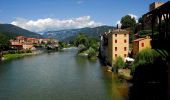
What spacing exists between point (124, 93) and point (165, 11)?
53.1 feet

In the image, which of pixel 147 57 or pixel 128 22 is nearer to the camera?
pixel 147 57

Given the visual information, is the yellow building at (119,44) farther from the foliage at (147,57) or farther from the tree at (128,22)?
the tree at (128,22)

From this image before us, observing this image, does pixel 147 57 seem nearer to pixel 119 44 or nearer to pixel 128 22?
pixel 119 44

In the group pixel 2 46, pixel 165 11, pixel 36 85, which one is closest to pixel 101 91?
pixel 36 85

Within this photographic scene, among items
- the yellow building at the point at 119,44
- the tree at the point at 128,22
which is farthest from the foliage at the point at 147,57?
the tree at the point at 128,22

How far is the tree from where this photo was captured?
124863 millimetres

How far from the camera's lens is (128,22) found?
125250 mm

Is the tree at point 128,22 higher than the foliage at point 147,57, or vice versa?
the tree at point 128,22

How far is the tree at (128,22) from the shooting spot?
410ft

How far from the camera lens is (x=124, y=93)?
37.9 m

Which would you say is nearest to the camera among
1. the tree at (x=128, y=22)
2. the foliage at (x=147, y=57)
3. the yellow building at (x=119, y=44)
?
the foliage at (x=147, y=57)

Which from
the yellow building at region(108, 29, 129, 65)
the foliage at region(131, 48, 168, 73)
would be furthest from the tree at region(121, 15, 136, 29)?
the foliage at region(131, 48, 168, 73)

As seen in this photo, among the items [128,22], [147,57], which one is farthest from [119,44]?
[128,22]

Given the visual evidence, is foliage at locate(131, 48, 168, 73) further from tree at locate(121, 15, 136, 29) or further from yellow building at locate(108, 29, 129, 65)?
tree at locate(121, 15, 136, 29)
